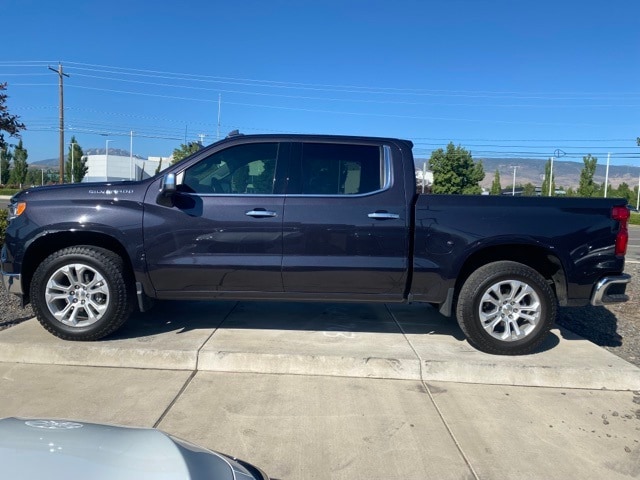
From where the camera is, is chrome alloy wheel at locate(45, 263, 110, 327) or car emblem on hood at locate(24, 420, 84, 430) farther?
chrome alloy wheel at locate(45, 263, 110, 327)

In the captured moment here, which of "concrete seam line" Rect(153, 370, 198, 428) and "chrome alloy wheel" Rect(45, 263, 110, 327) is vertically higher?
"chrome alloy wheel" Rect(45, 263, 110, 327)

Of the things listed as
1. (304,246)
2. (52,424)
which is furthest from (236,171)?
(52,424)

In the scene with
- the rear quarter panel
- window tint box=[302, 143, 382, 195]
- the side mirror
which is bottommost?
the rear quarter panel

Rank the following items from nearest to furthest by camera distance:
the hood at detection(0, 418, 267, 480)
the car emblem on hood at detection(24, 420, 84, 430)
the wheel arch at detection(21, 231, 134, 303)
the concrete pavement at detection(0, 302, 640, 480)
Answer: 1. the hood at detection(0, 418, 267, 480)
2. the car emblem on hood at detection(24, 420, 84, 430)
3. the concrete pavement at detection(0, 302, 640, 480)
4. the wheel arch at detection(21, 231, 134, 303)

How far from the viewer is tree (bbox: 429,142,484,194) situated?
38.8 m

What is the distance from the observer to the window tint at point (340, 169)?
16.3 ft

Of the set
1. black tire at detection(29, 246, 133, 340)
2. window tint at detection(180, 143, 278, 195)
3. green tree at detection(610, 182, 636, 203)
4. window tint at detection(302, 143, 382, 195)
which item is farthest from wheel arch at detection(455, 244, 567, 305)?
green tree at detection(610, 182, 636, 203)

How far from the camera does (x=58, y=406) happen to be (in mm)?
3855

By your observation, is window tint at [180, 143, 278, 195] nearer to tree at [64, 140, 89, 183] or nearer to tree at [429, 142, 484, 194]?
tree at [429, 142, 484, 194]

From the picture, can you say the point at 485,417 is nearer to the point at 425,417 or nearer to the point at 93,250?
the point at 425,417

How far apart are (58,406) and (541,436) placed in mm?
3452

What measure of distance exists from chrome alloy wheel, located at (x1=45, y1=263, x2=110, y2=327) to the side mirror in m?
0.99

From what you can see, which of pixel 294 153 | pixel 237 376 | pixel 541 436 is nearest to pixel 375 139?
pixel 294 153

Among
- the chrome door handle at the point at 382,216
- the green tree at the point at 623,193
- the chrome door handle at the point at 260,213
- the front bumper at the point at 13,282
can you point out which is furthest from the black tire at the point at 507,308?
the green tree at the point at 623,193
